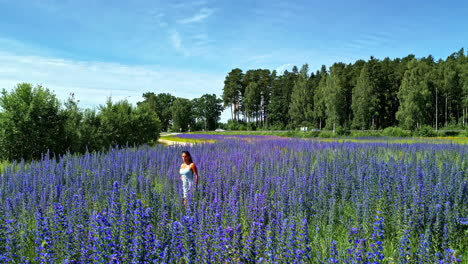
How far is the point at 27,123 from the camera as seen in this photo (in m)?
12.5

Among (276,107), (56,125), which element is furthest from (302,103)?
(56,125)

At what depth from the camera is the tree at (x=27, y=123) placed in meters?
12.3

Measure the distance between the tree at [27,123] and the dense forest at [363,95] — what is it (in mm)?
39847

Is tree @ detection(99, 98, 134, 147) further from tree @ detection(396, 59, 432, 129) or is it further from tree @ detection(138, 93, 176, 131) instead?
tree @ detection(138, 93, 176, 131)

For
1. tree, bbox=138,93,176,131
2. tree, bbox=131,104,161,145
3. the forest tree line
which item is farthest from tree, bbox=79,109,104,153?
tree, bbox=138,93,176,131

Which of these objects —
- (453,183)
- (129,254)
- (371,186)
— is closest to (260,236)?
(129,254)

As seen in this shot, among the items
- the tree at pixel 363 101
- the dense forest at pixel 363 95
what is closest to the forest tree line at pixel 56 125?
the dense forest at pixel 363 95

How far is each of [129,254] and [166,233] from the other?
0.53 meters

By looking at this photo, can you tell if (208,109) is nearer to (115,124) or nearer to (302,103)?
(302,103)

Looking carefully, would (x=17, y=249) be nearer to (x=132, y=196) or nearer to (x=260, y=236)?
(x=132, y=196)

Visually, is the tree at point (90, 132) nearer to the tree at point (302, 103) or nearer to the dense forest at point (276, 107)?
the dense forest at point (276, 107)

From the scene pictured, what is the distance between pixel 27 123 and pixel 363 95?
47033 millimetres

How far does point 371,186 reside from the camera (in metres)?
6.13

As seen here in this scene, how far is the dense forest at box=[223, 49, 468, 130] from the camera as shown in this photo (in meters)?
44.9
